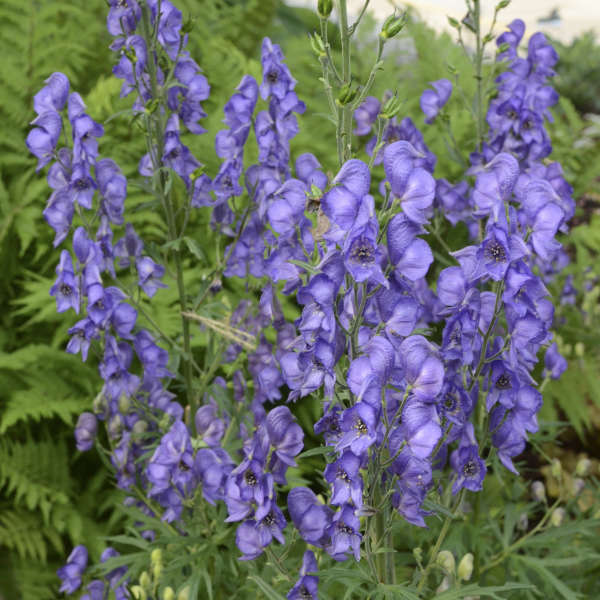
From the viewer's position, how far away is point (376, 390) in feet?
2.87

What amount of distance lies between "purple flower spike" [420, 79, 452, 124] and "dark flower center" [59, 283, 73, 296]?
0.92 m

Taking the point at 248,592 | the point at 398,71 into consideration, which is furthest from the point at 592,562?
the point at 398,71

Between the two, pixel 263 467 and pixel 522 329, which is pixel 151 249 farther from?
pixel 522 329

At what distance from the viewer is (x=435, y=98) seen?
1756 mm

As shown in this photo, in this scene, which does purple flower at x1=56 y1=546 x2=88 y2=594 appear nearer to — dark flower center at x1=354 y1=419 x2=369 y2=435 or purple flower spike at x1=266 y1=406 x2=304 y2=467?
purple flower spike at x1=266 y1=406 x2=304 y2=467

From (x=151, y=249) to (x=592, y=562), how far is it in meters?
1.37

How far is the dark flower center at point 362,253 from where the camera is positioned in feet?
2.81

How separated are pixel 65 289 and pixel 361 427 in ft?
2.49

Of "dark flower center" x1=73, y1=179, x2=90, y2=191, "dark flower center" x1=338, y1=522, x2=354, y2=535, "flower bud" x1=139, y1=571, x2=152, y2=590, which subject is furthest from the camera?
"dark flower center" x1=73, y1=179, x2=90, y2=191

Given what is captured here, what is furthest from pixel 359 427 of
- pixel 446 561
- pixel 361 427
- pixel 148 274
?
pixel 148 274

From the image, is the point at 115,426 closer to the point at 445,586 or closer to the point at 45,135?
the point at 45,135

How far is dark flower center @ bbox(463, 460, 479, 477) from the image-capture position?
3.82 ft

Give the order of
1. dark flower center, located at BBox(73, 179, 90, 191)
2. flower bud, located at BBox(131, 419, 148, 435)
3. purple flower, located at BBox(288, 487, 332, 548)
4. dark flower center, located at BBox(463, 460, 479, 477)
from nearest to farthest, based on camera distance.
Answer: purple flower, located at BBox(288, 487, 332, 548), dark flower center, located at BBox(463, 460, 479, 477), dark flower center, located at BBox(73, 179, 90, 191), flower bud, located at BBox(131, 419, 148, 435)

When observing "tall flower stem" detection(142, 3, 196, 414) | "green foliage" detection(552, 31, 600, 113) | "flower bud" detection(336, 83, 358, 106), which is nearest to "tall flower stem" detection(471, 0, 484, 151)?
"tall flower stem" detection(142, 3, 196, 414)
